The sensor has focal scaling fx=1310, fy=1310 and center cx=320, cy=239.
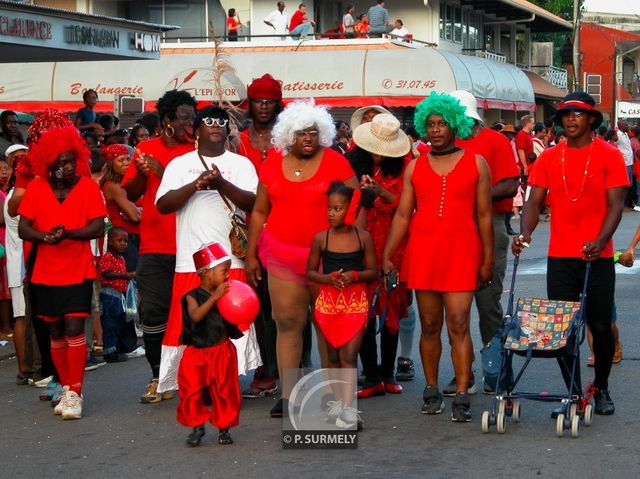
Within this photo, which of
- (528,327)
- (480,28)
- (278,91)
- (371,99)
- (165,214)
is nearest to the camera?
(528,327)

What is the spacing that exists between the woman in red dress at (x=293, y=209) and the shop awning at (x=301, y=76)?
2658 centimetres

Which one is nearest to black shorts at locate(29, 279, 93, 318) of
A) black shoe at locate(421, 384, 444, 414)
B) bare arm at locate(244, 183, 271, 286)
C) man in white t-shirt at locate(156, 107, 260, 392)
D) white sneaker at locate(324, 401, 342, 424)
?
man in white t-shirt at locate(156, 107, 260, 392)

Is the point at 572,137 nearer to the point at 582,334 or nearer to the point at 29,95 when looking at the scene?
the point at 582,334

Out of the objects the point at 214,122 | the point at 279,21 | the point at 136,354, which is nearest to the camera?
the point at 214,122

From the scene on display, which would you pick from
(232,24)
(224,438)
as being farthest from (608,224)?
(232,24)

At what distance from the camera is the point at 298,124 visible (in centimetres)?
766

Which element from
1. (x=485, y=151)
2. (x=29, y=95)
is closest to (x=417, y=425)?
(x=485, y=151)

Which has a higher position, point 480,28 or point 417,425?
point 480,28

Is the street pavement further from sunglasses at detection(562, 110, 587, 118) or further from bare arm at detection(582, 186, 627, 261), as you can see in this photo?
sunglasses at detection(562, 110, 587, 118)

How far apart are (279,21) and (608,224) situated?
105ft

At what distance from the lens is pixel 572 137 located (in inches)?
301

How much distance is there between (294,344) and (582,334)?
1.67 m

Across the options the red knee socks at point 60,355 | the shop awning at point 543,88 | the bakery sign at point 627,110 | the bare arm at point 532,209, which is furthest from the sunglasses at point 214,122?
the bakery sign at point 627,110

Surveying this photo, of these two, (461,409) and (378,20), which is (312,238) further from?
(378,20)
